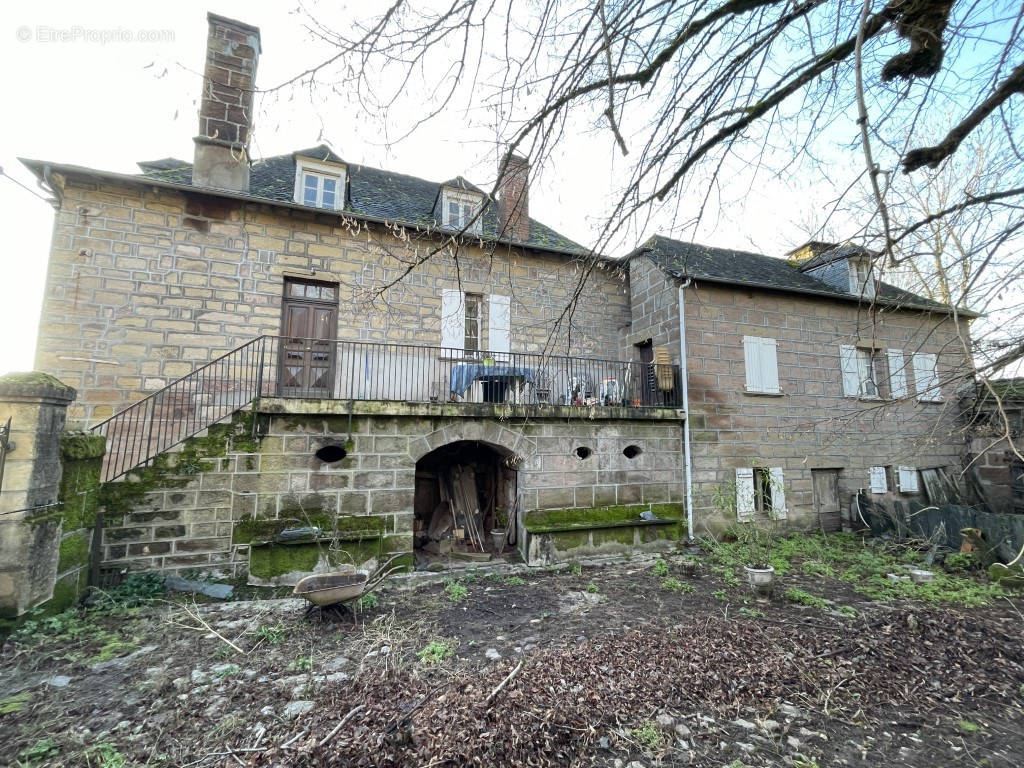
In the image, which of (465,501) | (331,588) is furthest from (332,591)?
(465,501)

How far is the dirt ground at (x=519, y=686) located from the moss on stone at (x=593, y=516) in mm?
1926

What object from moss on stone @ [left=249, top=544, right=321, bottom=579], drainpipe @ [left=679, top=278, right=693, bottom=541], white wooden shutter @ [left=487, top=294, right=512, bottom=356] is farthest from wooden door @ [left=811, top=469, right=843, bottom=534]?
moss on stone @ [left=249, top=544, right=321, bottom=579]

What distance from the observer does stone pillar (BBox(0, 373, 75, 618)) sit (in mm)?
4094

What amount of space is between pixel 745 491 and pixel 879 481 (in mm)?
4116

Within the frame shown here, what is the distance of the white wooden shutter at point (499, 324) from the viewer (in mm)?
9453

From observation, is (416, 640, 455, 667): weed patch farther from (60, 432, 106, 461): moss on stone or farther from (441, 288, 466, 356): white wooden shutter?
(441, 288, 466, 356): white wooden shutter

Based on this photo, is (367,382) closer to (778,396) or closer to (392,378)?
(392,378)

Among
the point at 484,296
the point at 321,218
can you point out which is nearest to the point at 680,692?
the point at 484,296

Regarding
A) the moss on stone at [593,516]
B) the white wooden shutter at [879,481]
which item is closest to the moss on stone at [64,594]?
the moss on stone at [593,516]

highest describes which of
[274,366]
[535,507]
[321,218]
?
[321,218]

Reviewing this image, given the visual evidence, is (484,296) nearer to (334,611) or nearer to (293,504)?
(293,504)

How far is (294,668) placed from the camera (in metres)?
3.89

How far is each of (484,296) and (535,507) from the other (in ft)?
15.2

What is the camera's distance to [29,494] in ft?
13.8
